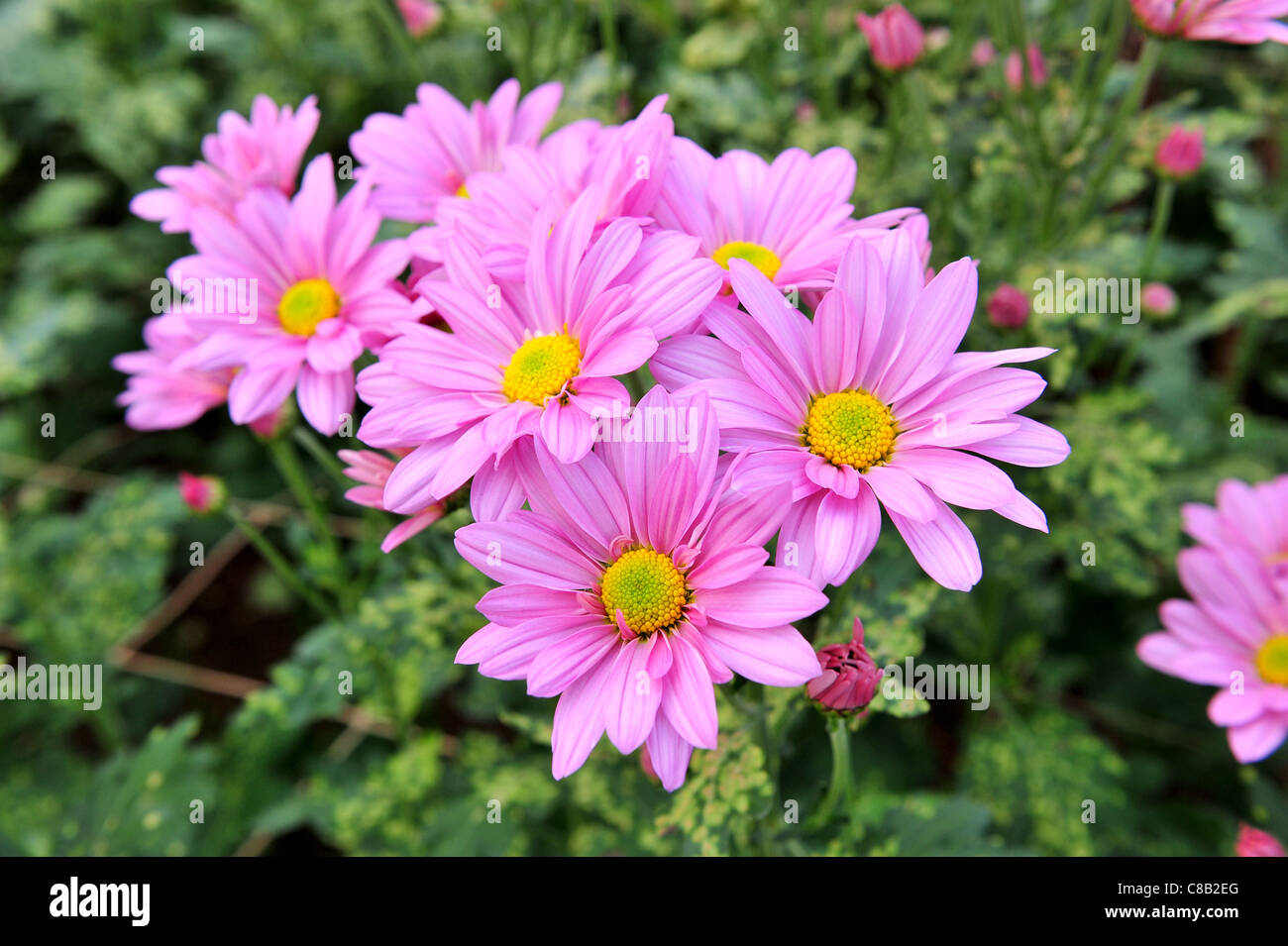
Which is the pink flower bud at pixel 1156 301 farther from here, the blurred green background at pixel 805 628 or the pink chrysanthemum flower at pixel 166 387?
the pink chrysanthemum flower at pixel 166 387

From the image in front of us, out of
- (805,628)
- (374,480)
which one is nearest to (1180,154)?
(805,628)

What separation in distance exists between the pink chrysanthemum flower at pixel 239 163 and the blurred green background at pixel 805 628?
484 mm

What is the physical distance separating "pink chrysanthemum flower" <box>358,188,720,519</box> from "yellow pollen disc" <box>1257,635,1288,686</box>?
1.00 meters

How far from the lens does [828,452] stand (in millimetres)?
865

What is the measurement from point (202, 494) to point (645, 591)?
0.85m

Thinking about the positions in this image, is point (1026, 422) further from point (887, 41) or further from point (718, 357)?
point (887, 41)

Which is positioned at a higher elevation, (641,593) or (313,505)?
(313,505)

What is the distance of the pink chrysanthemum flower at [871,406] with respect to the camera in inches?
31.1

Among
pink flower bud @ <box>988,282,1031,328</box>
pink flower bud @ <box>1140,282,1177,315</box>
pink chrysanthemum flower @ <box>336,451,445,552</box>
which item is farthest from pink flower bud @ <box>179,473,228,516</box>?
pink flower bud @ <box>1140,282,1177,315</box>

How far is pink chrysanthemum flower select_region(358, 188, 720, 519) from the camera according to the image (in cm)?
82

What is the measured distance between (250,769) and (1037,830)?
4.74 ft

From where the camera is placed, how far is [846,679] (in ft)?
2.80

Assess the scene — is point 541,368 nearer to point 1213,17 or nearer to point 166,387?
point 166,387
